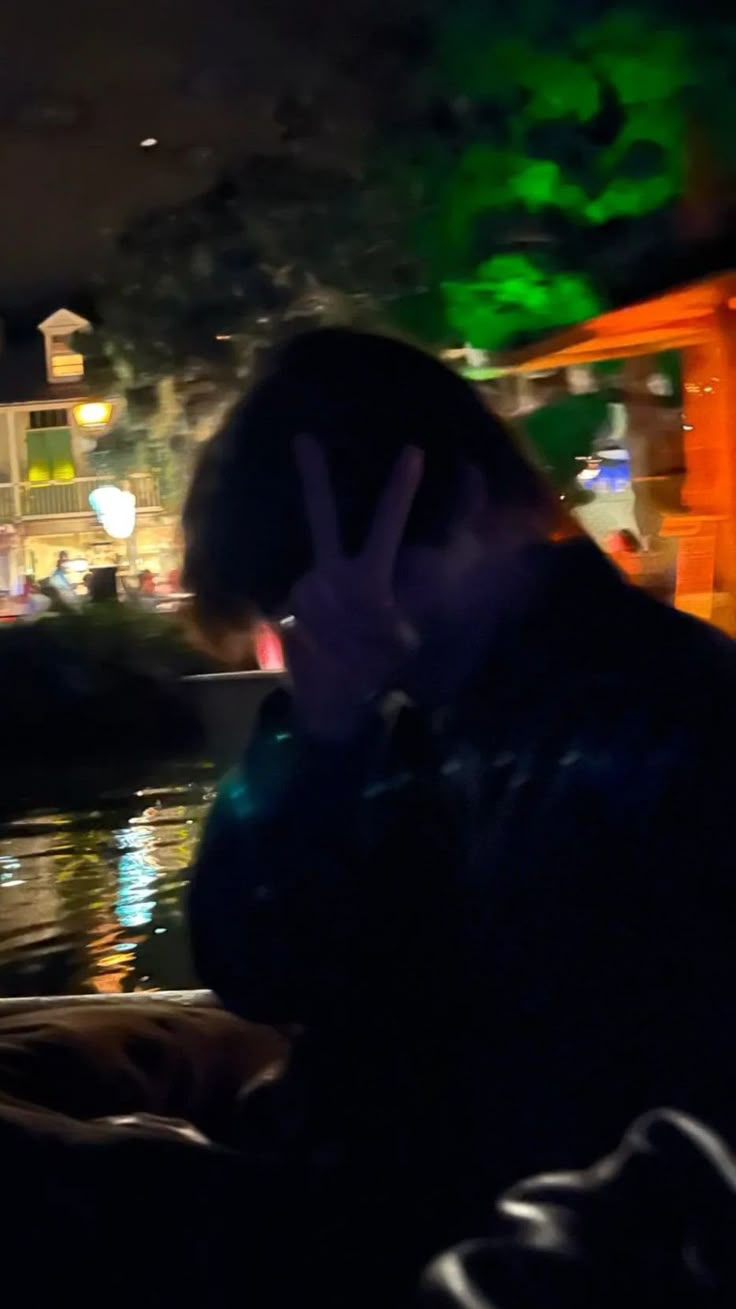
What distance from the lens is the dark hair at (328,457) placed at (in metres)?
1.07

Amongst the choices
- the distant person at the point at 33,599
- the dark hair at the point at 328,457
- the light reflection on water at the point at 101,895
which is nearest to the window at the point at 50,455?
the distant person at the point at 33,599

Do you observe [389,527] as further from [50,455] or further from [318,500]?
[50,455]

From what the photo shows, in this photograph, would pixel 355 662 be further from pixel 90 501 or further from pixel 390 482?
pixel 90 501

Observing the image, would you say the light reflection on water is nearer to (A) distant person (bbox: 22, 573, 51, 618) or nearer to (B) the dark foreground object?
(A) distant person (bbox: 22, 573, 51, 618)

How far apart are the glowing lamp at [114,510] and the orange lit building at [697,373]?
2.11 ft

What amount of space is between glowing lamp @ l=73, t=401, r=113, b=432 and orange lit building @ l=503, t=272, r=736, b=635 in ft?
3.31

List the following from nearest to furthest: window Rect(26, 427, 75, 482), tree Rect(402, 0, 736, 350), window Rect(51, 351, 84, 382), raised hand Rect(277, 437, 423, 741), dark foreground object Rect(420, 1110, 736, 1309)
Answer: dark foreground object Rect(420, 1110, 736, 1309), raised hand Rect(277, 437, 423, 741), tree Rect(402, 0, 736, 350), window Rect(51, 351, 84, 382), window Rect(26, 427, 75, 482)

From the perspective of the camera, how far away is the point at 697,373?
7.42ft

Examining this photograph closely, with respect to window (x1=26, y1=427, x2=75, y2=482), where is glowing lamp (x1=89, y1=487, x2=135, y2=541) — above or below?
below

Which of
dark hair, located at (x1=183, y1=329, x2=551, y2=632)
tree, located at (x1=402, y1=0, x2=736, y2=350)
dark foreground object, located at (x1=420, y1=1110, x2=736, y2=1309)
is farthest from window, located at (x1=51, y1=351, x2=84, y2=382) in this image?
dark foreground object, located at (x1=420, y1=1110, x2=736, y2=1309)

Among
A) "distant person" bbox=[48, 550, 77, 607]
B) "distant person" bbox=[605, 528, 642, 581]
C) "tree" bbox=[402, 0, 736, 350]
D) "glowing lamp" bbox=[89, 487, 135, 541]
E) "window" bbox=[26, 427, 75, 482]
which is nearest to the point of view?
"distant person" bbox=[605, 528, 642, 581]

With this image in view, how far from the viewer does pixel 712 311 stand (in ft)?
6.97

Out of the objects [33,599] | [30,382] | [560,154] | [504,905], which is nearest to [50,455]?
[30,382]

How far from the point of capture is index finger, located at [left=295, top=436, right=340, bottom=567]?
1.05m
